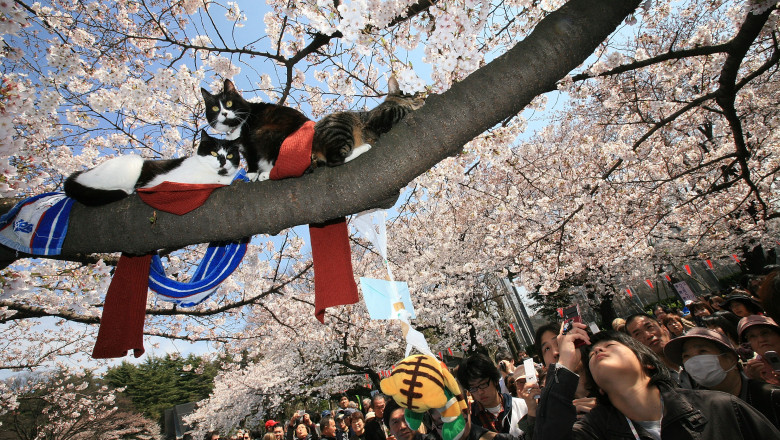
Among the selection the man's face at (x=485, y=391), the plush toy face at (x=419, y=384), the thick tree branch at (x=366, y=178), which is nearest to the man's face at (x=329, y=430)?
the man's face at (x=485, y=391)

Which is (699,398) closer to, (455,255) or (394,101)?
(394,101)

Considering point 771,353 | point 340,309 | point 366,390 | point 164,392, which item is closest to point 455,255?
point 340,309

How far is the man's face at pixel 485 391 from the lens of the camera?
10.8 feet

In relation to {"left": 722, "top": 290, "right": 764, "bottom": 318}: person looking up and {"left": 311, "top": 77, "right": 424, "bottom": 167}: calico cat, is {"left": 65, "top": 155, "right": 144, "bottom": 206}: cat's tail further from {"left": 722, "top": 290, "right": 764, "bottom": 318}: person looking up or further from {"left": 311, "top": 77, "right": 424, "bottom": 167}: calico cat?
{"left": 722, "top": 290, "right": 764, "bottom": 318}: person looking up

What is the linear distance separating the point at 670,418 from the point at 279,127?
8.27 feet

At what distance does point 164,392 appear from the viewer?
93.0 ft

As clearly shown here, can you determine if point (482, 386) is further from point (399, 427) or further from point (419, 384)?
point (419, 384)

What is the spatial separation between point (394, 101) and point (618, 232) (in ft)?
34.3

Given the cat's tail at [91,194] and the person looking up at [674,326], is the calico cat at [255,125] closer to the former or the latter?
the cat's tail at [91,194]

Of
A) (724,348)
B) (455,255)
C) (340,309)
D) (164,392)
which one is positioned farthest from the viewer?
(164,392)

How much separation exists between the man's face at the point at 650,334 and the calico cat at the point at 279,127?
129 inches

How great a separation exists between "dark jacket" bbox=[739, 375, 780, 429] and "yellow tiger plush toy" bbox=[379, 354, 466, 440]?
1740 millimetres

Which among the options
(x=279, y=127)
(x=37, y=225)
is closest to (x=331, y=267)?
(x=279, y=127)

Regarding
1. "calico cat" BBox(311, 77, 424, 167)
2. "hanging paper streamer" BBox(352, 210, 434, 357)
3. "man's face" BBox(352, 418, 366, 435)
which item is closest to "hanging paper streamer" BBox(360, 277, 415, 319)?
"hanging paper streamer" BBox(352, 210, 434, 357)
